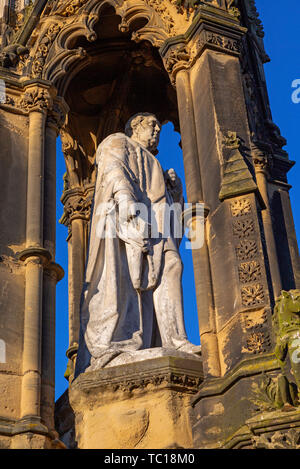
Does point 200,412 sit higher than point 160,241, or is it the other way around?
point 160,241

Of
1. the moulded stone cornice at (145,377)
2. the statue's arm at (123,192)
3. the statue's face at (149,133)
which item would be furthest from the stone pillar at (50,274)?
the statue's face at (149,133)

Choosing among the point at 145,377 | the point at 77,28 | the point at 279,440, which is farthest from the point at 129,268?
the point at 77,28

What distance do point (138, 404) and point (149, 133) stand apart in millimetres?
4448

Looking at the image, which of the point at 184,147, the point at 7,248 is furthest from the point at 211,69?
the point at 7,248

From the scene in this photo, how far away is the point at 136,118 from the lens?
603 inches

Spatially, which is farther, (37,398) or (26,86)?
(26,86)

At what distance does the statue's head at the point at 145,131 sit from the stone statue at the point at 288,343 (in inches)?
165

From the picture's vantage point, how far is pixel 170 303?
13.5 m

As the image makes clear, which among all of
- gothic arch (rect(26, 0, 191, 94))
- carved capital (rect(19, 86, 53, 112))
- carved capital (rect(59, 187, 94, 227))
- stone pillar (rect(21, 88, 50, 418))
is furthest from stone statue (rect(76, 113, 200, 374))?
carved capital (rect(59, 187, 94, 227))

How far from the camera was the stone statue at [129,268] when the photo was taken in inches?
516

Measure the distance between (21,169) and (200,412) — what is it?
445 centimetres

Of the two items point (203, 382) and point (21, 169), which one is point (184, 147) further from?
point (203, 382)
